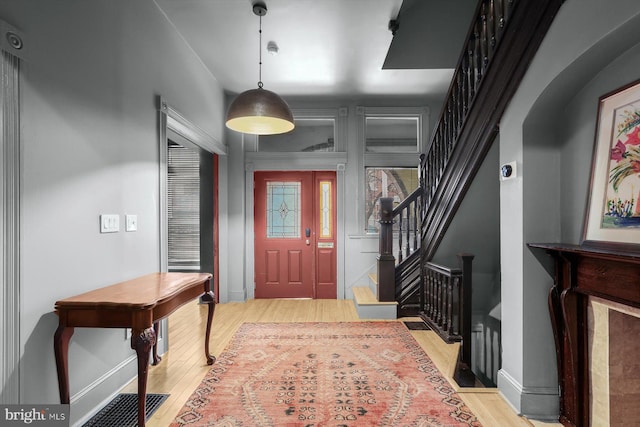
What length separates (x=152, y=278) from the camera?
262 cm

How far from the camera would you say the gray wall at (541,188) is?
1.90 meters

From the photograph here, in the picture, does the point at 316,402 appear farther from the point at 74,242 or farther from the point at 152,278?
the point at 74,242

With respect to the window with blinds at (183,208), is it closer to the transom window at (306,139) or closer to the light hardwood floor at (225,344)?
the light hardwood floor at (225,344)

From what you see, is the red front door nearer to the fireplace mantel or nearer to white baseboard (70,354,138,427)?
white baseboard (70,354,138,427)

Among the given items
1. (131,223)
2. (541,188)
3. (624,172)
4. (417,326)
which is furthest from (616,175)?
(131,223)

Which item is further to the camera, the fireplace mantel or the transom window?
the transom window

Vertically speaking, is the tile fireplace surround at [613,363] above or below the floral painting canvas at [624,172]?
below

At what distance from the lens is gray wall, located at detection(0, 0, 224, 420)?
1.80 metres

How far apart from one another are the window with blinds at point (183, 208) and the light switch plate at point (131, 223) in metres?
3.77

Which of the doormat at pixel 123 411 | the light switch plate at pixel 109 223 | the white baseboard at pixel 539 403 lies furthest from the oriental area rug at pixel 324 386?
the light switch plate at pixel 109 223

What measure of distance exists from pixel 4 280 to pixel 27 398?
25.5 inches

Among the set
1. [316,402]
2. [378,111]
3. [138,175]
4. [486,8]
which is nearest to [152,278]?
[138,175]

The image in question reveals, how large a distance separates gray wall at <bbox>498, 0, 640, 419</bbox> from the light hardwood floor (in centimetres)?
20

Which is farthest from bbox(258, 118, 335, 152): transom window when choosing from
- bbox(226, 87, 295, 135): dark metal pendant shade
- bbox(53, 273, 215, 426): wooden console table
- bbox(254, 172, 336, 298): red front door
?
Result: bbox(53, 273, 215, 426): wooden console table
